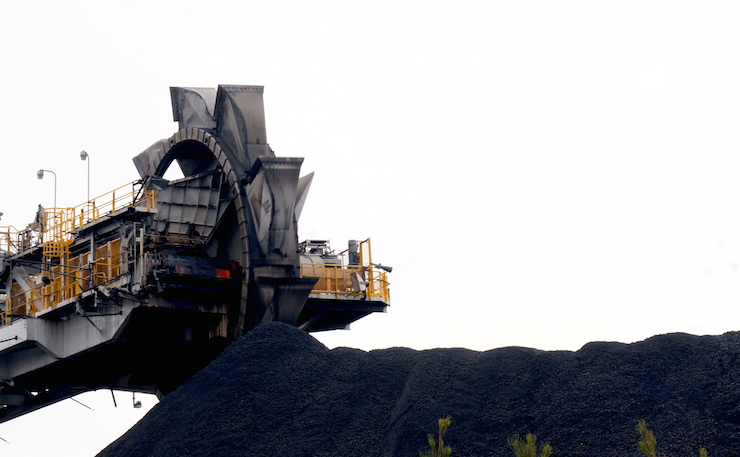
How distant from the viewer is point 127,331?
1158 inches

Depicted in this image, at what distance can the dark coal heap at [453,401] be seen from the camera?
60.6 ft

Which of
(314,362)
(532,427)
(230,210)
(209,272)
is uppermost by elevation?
(230,210)

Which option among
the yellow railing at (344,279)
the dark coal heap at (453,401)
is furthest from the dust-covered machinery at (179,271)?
the dark coal heap at (453,401)

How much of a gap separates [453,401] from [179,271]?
10.3 metres

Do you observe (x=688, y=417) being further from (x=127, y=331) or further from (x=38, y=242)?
(x=38, y=242)

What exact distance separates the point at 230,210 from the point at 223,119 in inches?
96.6

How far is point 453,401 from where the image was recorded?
2041 cm

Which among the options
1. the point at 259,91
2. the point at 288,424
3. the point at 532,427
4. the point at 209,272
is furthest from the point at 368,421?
the point at 259,91

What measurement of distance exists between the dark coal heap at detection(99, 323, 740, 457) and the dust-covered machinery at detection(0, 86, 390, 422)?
175 inches

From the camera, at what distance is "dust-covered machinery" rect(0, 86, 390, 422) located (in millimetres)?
28641

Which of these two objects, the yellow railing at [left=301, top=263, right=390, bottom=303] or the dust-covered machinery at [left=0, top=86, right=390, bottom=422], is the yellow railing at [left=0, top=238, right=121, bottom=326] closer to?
the dust-covered machinery at [left=0, top=86, right=390, bottom=422]

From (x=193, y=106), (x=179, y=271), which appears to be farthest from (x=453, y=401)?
(x=193, y=106)

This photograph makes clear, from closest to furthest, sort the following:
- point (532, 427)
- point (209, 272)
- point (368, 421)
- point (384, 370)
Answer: point (532, 427) < point (368, 421) < point (384, 370) < point (209, 272)

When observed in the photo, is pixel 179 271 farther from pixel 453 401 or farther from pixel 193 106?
pixel 453 401
